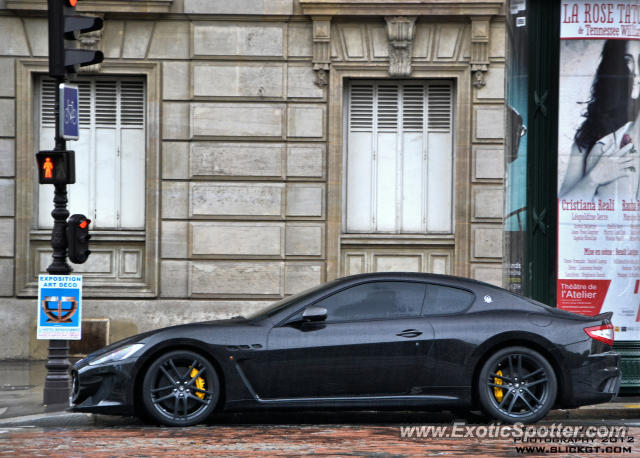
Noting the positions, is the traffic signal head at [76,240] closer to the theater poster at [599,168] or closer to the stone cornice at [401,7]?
the theater poster at [599,168]

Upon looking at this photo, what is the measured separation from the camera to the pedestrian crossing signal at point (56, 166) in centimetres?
1088

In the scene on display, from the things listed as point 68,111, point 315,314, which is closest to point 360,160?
point 68,111

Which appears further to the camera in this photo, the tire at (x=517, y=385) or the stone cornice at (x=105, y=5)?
the stone cornice at (x=105, y=5)

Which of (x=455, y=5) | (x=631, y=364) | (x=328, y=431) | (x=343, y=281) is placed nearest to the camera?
(x=328, y=431)

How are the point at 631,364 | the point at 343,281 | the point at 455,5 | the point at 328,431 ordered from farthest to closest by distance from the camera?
the point at 455,5, the point at 631,364, the point at 343,281, the point at 328,431

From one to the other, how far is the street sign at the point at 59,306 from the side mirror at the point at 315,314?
10.2 ft

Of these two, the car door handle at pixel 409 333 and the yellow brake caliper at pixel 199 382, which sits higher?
→ the car door handle at pixel 409 333

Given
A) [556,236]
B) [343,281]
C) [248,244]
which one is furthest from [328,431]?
[248,244]

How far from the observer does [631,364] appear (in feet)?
35.1

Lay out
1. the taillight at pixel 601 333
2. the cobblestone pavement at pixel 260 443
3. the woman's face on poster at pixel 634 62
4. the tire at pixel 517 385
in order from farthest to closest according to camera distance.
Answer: the woman's face on poster at pixel 634 62
the taillight at pixel 601 333
the tire at pixel 517 385
the cobblestone pavement at pixel 260 443

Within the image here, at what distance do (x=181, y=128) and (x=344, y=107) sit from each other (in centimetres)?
246

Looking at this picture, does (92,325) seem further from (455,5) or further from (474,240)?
(455,5)

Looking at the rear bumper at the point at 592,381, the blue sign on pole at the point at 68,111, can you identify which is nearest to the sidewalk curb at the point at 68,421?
the blue sign on pole at the point at 68,111

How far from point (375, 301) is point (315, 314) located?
Result: 0.64 m
